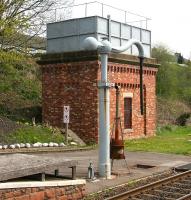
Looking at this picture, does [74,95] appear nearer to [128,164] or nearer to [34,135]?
[34,135]

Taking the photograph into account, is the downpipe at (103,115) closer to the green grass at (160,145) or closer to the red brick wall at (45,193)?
the red brick wall at (45,193)

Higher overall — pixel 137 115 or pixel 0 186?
pixel 137 115

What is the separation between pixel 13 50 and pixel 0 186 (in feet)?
55.5

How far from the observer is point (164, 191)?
11.4 metres

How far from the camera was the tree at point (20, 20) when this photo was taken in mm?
22223

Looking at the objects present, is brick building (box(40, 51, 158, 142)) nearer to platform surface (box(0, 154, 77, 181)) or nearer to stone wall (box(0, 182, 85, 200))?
platform surface (box(0, 154, 77, 181))

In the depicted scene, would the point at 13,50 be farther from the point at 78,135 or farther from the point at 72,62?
the point at 78,135

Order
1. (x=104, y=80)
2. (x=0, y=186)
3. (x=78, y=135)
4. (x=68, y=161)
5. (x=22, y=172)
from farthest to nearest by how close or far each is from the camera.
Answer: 1. (x=78, y=135)
2. (x=104, y=80)
3. (x=68, y=161)
4. (x=22, y=172)
5. (x=0, y=186)

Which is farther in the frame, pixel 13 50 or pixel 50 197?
pixel 13 50

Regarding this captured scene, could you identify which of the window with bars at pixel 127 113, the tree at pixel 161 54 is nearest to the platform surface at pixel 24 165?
the window with bars at pixel 127 113

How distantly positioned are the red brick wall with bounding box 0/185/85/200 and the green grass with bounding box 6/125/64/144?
9.36 m

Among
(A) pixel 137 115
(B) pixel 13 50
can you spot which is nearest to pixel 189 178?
(A) pixel 137 115

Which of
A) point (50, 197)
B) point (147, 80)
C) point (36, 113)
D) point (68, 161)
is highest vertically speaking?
point (147, 80)

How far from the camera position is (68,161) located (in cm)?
1059
